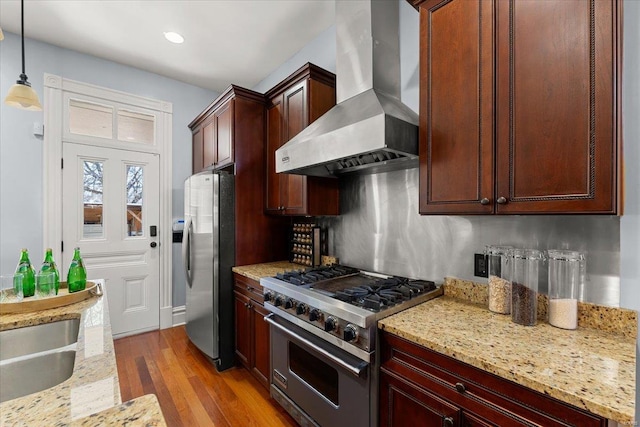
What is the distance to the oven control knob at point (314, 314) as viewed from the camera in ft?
5.30

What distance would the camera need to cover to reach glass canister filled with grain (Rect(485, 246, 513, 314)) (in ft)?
4.62

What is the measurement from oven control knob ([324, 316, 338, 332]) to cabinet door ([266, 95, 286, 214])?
128cm

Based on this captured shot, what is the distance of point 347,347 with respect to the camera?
1443 millimetres

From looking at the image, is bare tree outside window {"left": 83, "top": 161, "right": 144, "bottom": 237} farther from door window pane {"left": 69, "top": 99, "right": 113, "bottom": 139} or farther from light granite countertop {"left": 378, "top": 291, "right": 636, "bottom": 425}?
light granite countertop {"left": 378, "top": 291, "right": 636, "bottom": 425}

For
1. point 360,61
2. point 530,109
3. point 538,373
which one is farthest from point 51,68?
point 538,373

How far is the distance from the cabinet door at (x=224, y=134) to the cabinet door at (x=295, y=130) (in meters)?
0.55

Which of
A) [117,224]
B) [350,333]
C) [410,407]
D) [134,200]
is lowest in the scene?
[410,407]

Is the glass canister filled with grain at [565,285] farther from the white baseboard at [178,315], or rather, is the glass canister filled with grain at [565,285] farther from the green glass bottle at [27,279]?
the white baseboard at [178,315]

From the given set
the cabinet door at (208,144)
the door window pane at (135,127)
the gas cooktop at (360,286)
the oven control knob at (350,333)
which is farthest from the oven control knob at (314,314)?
the door window pane at (135,127)

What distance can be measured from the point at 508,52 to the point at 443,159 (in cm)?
49

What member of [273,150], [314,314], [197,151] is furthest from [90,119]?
[314,314]

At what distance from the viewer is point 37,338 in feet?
3.98

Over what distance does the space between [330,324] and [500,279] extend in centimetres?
86

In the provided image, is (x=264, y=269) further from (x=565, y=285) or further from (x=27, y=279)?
(x=565, y=285)
